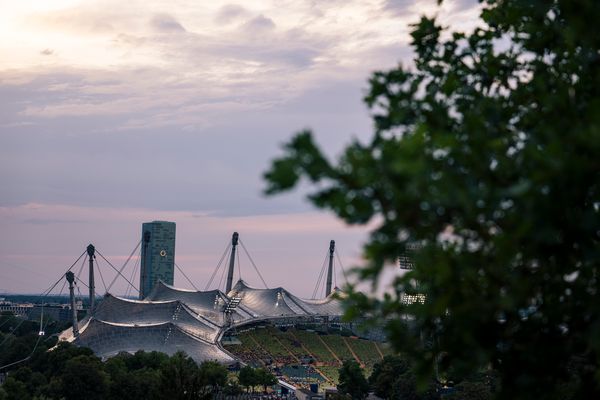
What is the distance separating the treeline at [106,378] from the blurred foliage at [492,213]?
2869 centimetres

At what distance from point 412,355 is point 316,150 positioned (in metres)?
2.46

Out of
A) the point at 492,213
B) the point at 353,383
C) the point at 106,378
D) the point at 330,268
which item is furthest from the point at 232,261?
the point at 492,213

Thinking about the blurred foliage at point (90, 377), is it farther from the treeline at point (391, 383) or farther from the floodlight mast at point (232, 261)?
the floodlight mast at point (232, 261)

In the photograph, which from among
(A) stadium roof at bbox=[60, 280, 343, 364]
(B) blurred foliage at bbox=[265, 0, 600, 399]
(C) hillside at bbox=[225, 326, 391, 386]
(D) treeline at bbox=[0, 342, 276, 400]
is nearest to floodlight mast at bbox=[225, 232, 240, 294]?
(A) stadium roof at bbox=[60, 280, 343, 364]

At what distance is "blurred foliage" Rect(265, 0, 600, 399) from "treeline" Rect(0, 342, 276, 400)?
94.1ft

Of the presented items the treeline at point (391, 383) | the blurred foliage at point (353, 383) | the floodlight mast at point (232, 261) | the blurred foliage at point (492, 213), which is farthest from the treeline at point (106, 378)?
the floodlight mast at point (232, 261)

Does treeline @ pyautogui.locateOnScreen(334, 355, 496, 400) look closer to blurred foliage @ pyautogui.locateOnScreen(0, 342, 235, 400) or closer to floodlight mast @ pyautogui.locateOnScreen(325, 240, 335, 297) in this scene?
blurred foliage @ pyautogui.locateOnScreen(0, 342, 235, 400)

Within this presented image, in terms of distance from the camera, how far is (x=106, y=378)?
63625mm

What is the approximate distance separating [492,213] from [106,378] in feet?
196

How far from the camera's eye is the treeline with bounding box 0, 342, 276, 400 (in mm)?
54562

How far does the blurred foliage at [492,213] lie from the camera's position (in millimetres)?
7020

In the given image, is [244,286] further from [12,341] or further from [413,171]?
[413,171]

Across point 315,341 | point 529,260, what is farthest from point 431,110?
point 315,341

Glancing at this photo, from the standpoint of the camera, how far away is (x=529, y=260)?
8.35 metres
